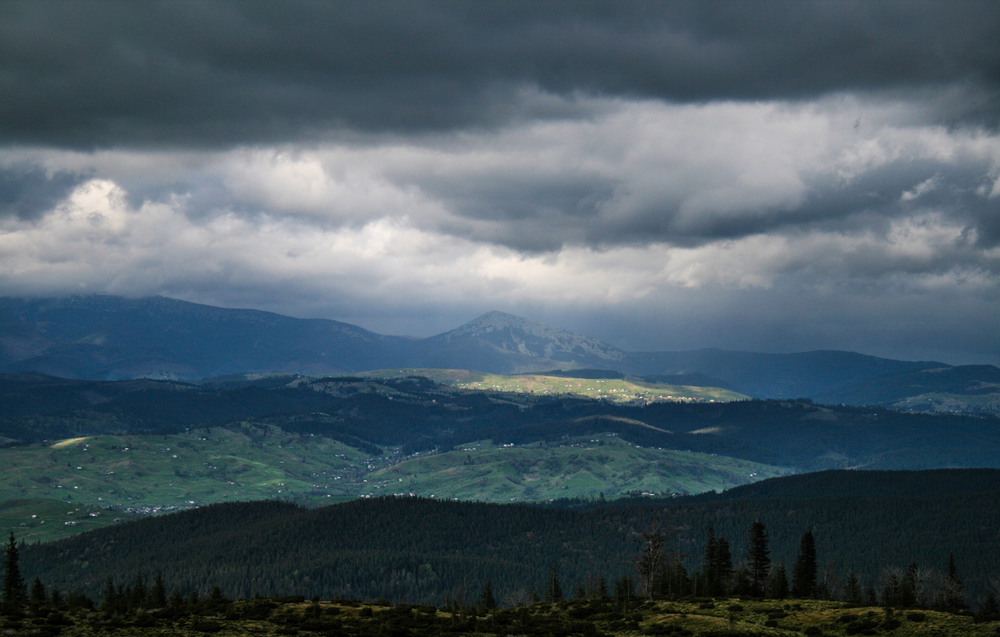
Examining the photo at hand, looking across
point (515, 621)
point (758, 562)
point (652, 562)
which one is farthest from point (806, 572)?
point (515, 621)

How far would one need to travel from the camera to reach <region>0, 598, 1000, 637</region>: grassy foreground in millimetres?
88006

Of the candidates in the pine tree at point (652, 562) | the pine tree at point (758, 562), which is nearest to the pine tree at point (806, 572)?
the pine tree at point (758, 562)

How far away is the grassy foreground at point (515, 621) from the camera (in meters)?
88.0

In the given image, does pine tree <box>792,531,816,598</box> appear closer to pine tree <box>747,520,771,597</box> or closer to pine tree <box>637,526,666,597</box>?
pine tree <box>747,520,771,597</box>

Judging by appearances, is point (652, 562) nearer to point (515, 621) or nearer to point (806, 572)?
point (806, 572)

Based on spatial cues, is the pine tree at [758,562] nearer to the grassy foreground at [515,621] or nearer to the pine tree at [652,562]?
the pine tree at [652,562]

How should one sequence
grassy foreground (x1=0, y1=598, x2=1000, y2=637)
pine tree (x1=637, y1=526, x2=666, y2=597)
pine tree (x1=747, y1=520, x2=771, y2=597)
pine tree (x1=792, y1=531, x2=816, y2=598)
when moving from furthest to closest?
pine tree (x1=637, y1=526, x2=666, y2=597)
pine tree (x1=792, y1=531, x2=816, y2=598)
pine tree (x1=747, y1=520, x2=771, y2=597)
grassy foreground (x1=0, y1=598, x2=1000, y2=637)

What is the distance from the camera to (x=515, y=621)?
109125 millimetres

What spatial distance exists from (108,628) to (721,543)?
12168 centimetres

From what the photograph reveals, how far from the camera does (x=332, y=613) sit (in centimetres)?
10988

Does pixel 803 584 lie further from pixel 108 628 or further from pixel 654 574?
pixel 108 628

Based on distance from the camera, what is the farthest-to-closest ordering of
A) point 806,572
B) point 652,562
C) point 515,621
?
point 652,562 < point 806,572 < point 515,621

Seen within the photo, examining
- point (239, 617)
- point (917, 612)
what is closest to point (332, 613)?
point (239, 617)

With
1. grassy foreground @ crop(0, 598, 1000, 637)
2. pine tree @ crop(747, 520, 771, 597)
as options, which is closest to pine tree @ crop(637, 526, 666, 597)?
pine tree @ crop(747, 520, 771, 597)
